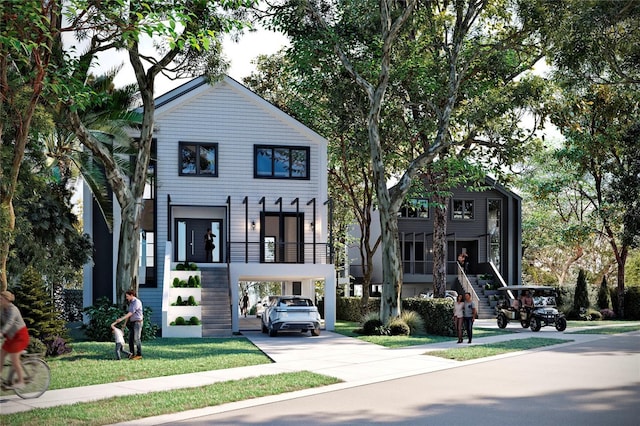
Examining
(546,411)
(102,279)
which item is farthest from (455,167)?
(546,411)

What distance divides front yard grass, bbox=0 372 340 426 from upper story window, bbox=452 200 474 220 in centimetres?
3749

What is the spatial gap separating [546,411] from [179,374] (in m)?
7.74

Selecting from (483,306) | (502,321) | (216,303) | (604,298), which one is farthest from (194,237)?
(604,298)

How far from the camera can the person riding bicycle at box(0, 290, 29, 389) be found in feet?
41.4

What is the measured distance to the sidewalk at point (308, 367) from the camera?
13.0 m

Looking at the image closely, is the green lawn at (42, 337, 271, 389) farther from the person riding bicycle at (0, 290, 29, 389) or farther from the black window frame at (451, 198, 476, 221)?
the black window frame at (451, 198, 476, 221)

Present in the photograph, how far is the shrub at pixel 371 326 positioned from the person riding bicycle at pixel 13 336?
17.1 m

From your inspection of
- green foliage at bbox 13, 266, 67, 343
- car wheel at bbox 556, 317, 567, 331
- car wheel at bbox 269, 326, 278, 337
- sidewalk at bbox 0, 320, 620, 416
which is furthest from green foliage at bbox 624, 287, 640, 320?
green foliage at bbox 13, 266, 67, 343

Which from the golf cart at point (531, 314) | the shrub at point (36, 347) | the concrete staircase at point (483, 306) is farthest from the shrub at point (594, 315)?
the shrub at point (36, 347)

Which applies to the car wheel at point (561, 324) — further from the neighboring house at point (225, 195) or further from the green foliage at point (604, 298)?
the green foliage at point (604, 298)

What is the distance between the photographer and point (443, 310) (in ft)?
94.5

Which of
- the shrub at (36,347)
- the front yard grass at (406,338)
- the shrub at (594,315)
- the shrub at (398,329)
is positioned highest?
the shrub at (36,347)

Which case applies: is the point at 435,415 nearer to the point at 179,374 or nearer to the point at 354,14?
the point at 179,374

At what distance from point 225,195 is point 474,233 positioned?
2336 cm
